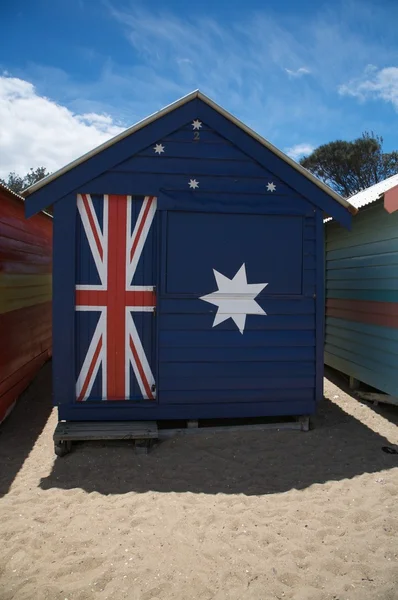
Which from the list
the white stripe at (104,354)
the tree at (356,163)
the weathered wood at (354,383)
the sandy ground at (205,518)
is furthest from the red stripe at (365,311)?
the tree at (356,163)

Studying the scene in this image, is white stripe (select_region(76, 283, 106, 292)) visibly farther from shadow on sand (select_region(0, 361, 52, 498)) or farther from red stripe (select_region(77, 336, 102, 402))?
shadow on sand (select_region(0, 361, 52, 498))

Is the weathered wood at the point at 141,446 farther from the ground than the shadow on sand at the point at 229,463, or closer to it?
farther from the ground

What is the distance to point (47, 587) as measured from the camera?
2850 millimetres

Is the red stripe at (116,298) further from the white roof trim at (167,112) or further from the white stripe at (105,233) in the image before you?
the white roof trim at (167,112)

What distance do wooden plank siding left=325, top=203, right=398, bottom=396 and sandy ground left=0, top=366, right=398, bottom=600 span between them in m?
1.25

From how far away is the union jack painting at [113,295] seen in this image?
5090 mm

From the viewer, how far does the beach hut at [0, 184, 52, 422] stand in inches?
232

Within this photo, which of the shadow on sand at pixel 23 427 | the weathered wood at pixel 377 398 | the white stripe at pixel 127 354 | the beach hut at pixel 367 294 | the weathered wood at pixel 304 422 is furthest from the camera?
the weathered wood at pixel 377 398

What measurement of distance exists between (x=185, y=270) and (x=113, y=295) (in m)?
0.88

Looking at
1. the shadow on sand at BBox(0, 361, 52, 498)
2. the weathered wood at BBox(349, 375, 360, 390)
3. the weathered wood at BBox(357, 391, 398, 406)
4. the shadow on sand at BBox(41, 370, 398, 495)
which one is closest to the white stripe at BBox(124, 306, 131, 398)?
the shadow on sand at BBox(41, 370, 398, 495)

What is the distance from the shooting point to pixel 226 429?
5.42 meters

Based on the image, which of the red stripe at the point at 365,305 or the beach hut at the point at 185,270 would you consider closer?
the beach hut at the point at 185,270

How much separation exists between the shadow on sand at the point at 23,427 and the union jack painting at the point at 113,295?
93 cm

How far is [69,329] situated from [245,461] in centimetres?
242
